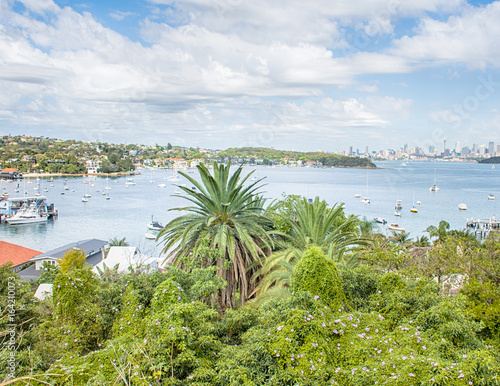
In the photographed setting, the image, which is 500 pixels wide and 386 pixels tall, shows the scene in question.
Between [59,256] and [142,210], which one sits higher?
[59,256]

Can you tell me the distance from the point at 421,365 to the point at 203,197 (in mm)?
6407

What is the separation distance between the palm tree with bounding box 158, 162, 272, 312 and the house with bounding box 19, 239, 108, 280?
64.8ft

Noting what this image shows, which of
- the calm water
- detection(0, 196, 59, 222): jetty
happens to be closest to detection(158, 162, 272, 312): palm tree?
the calm water

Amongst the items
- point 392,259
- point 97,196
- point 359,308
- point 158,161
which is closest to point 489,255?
point 392,259

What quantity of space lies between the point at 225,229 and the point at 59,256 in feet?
88.9

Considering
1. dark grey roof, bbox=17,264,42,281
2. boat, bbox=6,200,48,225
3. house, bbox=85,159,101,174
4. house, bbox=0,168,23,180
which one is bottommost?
boat, bbox=6,200,48,225

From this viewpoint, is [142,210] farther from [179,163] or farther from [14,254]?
[179,163]

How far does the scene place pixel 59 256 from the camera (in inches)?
1231

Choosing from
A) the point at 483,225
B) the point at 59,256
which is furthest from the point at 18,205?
the point at 483,225

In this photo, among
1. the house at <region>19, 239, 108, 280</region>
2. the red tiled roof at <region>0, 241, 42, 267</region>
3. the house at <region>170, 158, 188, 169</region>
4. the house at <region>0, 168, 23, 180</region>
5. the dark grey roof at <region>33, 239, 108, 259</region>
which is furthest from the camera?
the house at <region>170, 158, 188, 169</region>

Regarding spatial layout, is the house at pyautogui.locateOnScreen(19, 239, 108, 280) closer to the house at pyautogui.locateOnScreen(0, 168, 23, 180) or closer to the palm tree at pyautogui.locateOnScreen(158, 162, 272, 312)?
the palm tree at pyautogui.locateOnScreen(158, 162, 272, 312)

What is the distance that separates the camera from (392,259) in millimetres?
8719

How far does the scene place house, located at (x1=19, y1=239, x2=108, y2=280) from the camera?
2927 centimetres

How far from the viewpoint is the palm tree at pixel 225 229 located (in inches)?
360
